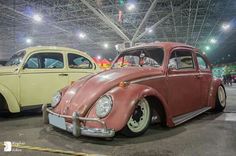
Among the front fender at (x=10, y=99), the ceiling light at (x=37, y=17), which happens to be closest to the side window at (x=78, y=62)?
the front fender at (x=10, y=99)

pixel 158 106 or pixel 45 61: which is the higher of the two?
pixel 45 61

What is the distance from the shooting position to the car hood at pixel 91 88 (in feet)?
12.1

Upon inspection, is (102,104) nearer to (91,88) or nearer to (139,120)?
Result: (91,88)

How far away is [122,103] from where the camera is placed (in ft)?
11.4

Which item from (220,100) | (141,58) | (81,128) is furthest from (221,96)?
(81,128)

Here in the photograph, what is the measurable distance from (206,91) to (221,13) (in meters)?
16.7

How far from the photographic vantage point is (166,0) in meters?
16.6

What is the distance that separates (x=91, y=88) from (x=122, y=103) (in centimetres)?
64

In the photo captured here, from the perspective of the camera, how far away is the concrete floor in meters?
3.19

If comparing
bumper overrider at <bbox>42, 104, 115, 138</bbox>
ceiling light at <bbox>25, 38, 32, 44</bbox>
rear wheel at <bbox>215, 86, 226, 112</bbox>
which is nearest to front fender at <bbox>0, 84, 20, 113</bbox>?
bumper overrider at <bbox>42, 104, 115, 138</bbox>

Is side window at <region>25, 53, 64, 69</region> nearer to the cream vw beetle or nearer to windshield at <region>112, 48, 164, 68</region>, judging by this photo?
the cream vw beetle

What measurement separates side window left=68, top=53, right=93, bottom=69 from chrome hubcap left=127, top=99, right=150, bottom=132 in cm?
322

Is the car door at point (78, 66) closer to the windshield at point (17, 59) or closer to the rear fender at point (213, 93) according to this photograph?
the windshield at point (17, 59)

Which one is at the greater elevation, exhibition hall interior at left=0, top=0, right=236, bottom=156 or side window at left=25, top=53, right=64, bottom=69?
side window at left=25, top=53, right=64, bottom=69
